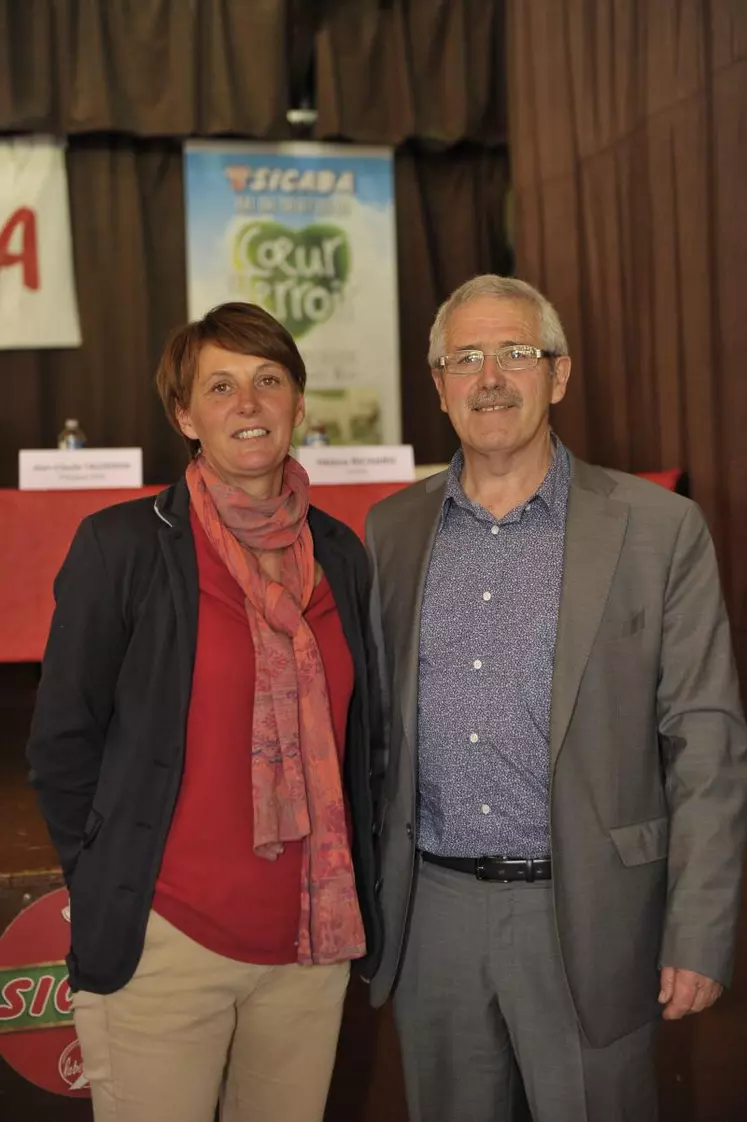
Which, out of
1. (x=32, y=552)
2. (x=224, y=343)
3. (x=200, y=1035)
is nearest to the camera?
(x=200, y=1035)

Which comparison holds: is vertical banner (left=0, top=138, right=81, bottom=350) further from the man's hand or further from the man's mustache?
the man's hand

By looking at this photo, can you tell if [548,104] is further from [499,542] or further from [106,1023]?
[106,1023]

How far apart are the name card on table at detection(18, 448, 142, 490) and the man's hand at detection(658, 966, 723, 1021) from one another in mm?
1543

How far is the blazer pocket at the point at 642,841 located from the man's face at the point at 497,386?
21.6 inches

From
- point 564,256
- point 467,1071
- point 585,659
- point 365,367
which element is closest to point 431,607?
point 585,659

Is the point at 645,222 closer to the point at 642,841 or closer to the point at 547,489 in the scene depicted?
the point at 547,489

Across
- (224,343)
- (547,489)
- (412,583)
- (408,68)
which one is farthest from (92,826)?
(408,68)

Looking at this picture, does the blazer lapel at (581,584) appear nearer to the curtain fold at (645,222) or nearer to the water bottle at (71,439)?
the curtain fold at (645,222)

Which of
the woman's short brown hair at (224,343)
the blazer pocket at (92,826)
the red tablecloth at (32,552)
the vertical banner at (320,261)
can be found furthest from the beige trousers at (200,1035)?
the vertical banner at (320,261)

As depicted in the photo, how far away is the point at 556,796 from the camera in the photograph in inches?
52.2

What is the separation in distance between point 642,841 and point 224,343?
34.9 inches

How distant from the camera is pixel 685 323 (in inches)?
95.6

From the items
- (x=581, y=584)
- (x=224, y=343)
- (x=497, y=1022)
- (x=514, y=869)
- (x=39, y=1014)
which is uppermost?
(x=224, y=343)

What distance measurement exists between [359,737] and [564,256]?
1.96m
